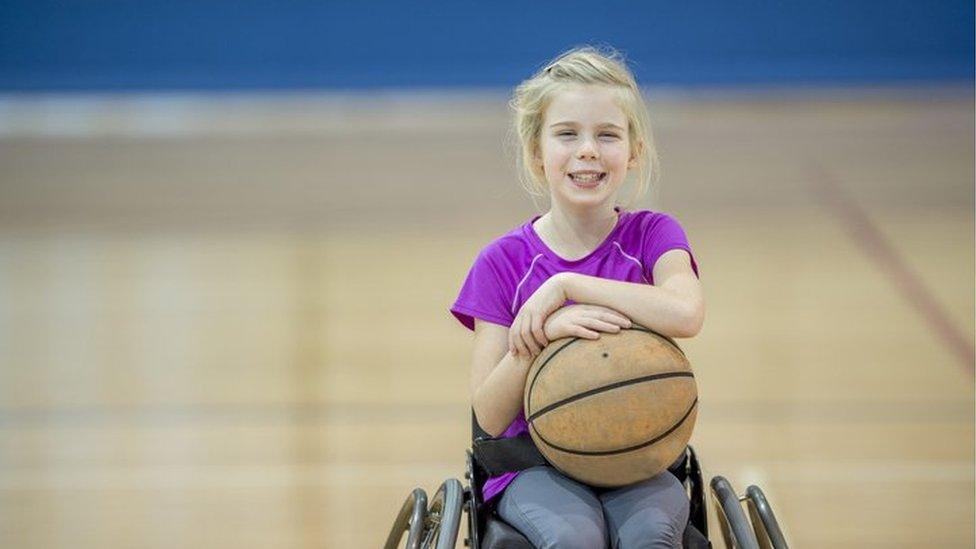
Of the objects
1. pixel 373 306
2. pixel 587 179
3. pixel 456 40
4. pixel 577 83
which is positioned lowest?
pixel 373 306

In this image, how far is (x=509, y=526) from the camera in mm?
1787

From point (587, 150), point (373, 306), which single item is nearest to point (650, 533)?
point (587, 150)

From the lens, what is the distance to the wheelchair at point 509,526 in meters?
1.73

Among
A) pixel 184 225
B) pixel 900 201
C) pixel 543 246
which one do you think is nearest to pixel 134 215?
pixel 184 225

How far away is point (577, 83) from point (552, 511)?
0.72 metres

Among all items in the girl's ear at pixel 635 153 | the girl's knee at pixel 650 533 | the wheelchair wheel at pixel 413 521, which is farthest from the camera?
the girl's ear at pixel 635 153

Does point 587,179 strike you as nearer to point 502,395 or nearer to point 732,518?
point 502,395

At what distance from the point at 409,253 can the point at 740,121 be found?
199 centimetres

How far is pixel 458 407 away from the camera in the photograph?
4004 mm

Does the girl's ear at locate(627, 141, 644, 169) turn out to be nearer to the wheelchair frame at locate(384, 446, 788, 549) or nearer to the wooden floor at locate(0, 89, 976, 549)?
the wheelchair frame at locate(384, 446, 788, 549)

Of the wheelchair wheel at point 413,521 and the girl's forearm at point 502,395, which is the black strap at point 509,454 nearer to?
the girl's forearm at point 502,395

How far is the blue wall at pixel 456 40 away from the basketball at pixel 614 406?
10.9 ft

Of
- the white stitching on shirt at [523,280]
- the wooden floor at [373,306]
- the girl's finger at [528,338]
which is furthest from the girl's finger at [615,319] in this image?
the wooden floor at [373,306]

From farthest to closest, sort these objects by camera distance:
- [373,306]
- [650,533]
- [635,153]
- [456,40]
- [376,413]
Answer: [456,40]
[373,306]
[376,413]
[635,153]
[650,533]
